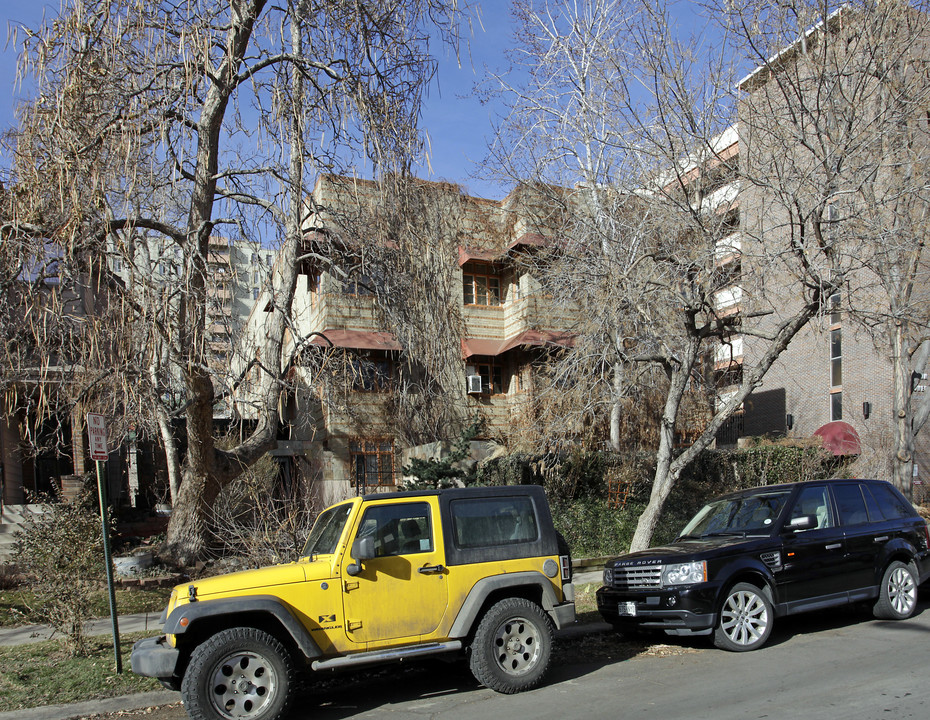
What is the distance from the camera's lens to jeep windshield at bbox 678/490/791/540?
882 cm

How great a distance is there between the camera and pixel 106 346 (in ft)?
34.5

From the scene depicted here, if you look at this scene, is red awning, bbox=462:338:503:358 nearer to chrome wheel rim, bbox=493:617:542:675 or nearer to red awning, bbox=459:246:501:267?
red awning, bbox=459:246:501:267

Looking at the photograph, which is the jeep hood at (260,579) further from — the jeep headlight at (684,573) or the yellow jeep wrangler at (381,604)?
the jeep headlight at (684,573)

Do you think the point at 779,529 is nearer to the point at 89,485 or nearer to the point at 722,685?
the point at 722,685

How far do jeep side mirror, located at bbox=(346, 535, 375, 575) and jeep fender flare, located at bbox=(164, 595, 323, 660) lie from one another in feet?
2.01

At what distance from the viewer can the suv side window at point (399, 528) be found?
22.1ft

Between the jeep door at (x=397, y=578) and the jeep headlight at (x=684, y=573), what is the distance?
2693mm

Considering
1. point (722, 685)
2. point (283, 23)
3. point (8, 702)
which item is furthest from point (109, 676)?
point (283, 23)

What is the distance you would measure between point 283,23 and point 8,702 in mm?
10312

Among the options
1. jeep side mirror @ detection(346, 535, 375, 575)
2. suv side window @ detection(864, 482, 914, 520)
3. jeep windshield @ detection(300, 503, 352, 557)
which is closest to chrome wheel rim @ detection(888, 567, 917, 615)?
suv side window @ detection(864, 482, 914, 520)

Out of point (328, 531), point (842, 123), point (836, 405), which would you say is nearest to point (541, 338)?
point (842, 123)

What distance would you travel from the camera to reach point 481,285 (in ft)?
80.2

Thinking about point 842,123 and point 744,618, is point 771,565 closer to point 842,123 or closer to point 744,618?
point 744,618

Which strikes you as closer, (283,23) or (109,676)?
(109,676)
